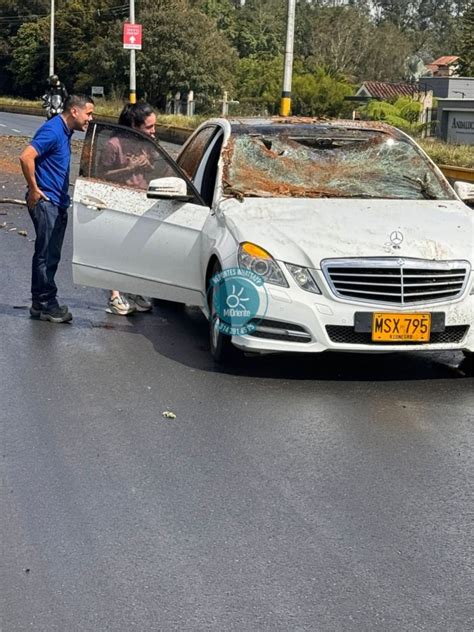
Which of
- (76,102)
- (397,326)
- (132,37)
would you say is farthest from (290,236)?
(132,37)

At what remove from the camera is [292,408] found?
6.40m

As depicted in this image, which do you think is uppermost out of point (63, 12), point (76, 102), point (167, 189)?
point (63, 12)

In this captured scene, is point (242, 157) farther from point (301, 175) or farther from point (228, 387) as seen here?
point (228, 387)

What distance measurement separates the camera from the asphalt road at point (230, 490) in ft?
12.7

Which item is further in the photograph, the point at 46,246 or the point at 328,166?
the point at 46,246

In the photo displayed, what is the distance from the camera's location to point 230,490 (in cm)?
502

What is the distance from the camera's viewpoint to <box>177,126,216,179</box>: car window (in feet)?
29.2

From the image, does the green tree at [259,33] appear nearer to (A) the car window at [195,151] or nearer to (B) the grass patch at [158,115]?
(B) the grass patch at [158,115]

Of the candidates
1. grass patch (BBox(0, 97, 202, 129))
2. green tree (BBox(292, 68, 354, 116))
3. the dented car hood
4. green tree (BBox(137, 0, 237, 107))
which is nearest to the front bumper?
the dented car hood

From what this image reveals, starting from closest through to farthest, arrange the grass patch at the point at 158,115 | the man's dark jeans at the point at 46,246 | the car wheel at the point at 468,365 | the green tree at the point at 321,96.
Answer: the car wheel at the point at 468,365, the man's dark jeans at the point at 46,246, the grass patch at the point at 158,115, the green tree at the point at 321,96

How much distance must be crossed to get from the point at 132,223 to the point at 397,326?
7.83 feet

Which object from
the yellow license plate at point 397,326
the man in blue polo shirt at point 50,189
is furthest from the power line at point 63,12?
the yellow license plate at point 397,326

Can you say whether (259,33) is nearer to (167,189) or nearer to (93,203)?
(93,203)

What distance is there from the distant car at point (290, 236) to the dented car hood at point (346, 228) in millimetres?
10
